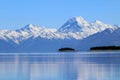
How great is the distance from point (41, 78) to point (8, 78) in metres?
3.92

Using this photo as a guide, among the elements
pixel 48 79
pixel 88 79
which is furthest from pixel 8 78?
pixel 88 79

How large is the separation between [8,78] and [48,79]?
16.8 feet

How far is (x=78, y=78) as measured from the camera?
53.3 meters

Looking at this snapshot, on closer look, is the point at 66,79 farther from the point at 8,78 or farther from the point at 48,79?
the point at 8,78

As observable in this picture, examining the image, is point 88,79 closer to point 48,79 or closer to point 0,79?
point 48,79

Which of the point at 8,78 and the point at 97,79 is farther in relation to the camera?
the point at 8,78

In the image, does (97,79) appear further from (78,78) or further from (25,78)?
(25,78)

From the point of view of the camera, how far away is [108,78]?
52.8 m

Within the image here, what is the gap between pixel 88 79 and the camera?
52.1 meters

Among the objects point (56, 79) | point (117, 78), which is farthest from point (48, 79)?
point (117, 78)

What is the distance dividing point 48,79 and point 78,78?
344cm

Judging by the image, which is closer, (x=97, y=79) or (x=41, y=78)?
(x=97, y=79)

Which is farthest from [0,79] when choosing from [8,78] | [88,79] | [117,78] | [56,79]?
[117,78]

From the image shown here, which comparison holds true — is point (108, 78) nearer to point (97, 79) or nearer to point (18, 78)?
point (97, 79)
